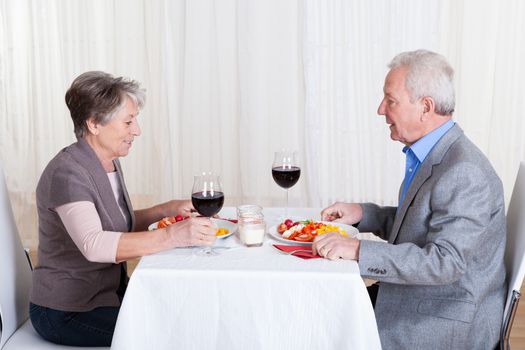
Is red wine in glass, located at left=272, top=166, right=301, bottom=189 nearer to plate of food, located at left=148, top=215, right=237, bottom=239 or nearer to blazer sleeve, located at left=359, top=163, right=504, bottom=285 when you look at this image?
plate of food, located at left=148, top=215, right=237, bottom=239

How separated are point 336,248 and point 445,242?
0.28m

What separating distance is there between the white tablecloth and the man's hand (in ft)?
0.08

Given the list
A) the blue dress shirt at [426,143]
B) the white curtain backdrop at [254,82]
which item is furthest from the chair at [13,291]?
the white curtain backdrop at [254,82]

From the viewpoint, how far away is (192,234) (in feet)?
5.70

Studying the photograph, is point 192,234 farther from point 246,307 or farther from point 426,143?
point 426,143

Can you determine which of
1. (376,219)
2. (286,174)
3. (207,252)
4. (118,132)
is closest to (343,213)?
(376,219)

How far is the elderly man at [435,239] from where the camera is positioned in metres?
1.69

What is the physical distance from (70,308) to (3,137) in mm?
2968

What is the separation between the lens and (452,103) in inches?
74.5

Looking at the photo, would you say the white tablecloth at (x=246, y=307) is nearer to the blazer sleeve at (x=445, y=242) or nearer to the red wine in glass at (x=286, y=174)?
the blazer sleeve at (x=445, y=242)

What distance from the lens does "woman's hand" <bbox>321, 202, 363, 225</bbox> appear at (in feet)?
6.93

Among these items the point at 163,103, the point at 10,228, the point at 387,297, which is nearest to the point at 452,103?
the point at 387,297

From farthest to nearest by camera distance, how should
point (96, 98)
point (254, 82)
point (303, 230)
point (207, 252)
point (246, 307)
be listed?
point (254, 82)
point (96, 98)
point (303, 230)
point (207, 252)
point (246, 307)

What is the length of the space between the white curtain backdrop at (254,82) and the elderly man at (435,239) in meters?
2.34
